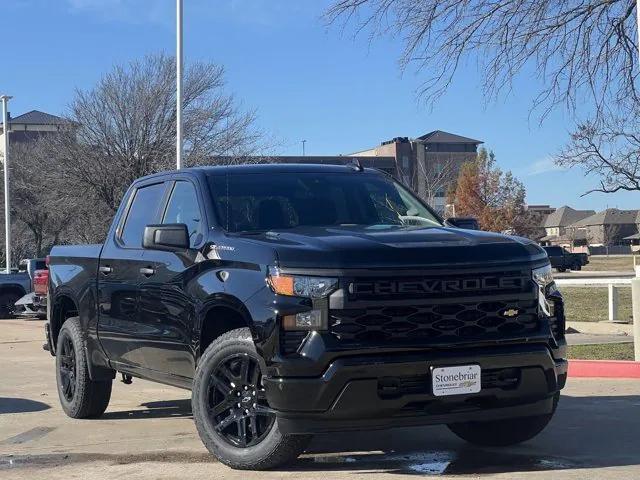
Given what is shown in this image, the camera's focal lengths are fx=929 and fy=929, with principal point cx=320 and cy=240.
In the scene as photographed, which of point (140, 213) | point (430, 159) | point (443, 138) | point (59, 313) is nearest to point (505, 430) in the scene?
point (140, 213)

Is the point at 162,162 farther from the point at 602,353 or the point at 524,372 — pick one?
the point at 524,372

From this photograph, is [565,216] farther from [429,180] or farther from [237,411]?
[237,411]

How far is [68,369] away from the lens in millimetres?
8562

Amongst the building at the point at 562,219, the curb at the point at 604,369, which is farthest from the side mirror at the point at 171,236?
the building at the point at 562,219

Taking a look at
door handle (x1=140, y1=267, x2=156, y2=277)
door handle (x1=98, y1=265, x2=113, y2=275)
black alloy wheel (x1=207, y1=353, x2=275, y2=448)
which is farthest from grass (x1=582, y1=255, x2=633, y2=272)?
black alloy wheel (x1=207, y1=353, x2=275, y2=448)

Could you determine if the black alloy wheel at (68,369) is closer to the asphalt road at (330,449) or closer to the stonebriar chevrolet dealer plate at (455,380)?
the asphalt road at (330,449)

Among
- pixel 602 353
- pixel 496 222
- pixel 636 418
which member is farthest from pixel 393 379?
pixel 496 222

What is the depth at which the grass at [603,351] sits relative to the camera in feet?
38.2

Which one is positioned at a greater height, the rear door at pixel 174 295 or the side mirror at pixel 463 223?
the side mirror at pixel 463 223

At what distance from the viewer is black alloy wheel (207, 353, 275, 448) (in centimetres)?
566

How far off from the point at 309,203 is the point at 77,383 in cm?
288

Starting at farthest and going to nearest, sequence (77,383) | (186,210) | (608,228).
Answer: (608,228), (77,383), (186,210)

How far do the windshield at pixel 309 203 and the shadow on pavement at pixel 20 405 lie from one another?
139 inches

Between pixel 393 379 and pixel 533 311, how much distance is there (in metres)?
1.07
